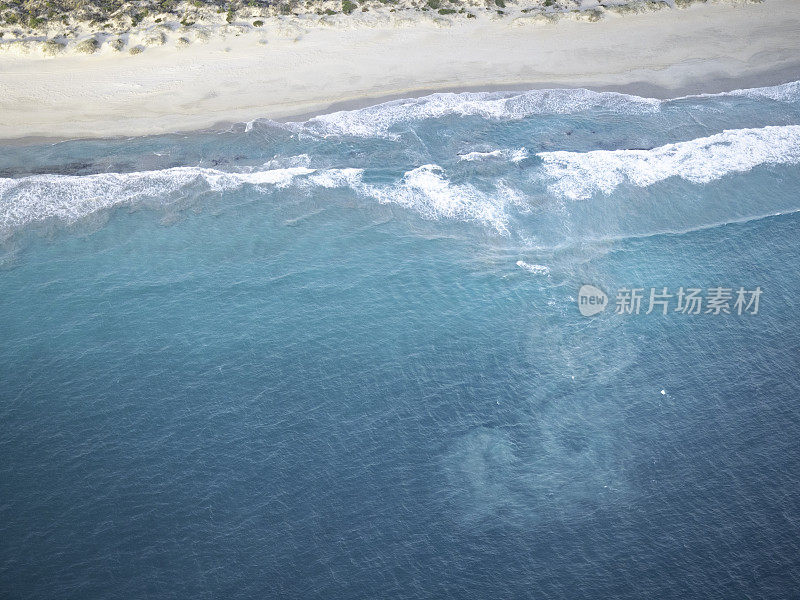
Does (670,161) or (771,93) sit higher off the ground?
(771,93)

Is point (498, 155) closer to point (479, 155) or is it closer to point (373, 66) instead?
point (479, 155)

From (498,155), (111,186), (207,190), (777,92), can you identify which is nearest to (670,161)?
(498,155)

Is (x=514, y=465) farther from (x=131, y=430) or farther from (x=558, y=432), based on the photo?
(x=131, y=430)

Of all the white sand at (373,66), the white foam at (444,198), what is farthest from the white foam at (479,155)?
the white sand at (373,66)

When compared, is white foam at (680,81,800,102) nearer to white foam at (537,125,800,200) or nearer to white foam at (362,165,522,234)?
white foam at (537,125,800,200)

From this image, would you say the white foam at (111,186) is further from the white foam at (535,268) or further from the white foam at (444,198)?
the white foam at (535,268)

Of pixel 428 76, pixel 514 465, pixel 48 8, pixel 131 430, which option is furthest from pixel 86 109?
pixel 514 465

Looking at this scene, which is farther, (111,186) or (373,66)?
(373,66)

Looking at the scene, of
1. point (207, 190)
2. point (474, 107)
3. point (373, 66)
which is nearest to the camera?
point (207, 190)
